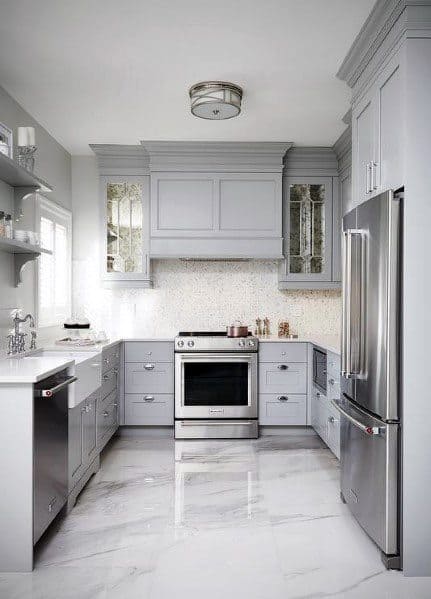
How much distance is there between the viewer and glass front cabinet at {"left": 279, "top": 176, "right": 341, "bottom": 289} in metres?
5.12

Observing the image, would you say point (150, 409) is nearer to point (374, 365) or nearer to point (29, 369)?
point (29, 369)

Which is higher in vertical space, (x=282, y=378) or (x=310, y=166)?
(x=310, y=166)

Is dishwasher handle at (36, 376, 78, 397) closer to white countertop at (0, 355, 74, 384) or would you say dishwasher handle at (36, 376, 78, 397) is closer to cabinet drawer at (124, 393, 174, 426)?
white countertop at (0, 355, 74, 384)

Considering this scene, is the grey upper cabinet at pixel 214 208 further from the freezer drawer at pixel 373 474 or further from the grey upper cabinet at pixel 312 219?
the freezer drawer at pixel 373 474

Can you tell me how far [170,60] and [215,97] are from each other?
0.41 meters

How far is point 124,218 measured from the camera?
5.11 m

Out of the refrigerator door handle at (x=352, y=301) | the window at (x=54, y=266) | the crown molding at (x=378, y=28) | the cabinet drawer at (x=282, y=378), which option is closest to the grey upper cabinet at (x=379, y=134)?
the crown molding at (x=378, y=28)

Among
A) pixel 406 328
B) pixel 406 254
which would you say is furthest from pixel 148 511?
pixel 406 254

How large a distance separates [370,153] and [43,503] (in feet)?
7.90

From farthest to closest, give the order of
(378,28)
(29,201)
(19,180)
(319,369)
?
(319,369)
(29,201)
(19,180)
(378,28)

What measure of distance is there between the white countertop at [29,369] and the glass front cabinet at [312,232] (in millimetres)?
2735

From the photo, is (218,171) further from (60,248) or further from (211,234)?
(60,248)

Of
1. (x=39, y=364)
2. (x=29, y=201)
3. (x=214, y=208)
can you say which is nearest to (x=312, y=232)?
(x=214, y=208)

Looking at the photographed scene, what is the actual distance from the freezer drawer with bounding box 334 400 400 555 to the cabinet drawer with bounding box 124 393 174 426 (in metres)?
2.12
